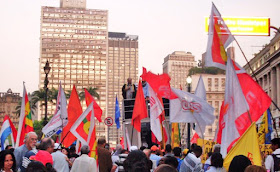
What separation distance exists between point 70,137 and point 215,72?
486 feet

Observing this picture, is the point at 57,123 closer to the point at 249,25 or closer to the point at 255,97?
the point at 255,97

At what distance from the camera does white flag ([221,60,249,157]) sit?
9.46m

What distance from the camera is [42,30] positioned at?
17712 centimetres

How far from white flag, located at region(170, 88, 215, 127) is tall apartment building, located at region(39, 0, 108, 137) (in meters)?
162

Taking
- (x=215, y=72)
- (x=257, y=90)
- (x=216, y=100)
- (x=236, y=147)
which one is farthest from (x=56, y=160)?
(x=215, y=72)

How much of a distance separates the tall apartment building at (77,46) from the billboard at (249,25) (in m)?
118

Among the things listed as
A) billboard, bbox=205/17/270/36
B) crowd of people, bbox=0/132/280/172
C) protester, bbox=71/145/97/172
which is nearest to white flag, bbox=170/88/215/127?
crowd of people, bbox=0/132/280/172

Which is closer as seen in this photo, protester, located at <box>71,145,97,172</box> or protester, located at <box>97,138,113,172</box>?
protester, located at <box>71,145,97,172</box>

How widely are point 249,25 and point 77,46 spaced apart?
408 feet

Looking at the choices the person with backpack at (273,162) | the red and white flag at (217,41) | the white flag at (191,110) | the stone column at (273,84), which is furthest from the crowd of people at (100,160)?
the stone column at (273,84)

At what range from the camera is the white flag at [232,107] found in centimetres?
946

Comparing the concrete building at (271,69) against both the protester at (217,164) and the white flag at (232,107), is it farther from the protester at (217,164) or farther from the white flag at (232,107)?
the protester at (217,164)

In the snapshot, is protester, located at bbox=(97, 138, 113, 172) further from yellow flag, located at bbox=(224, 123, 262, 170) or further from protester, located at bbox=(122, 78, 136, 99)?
protester, located at bbox=(122, 78, 136, 99)

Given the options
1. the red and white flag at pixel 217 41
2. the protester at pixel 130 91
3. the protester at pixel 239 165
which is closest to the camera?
the protester at pixel 239 165
